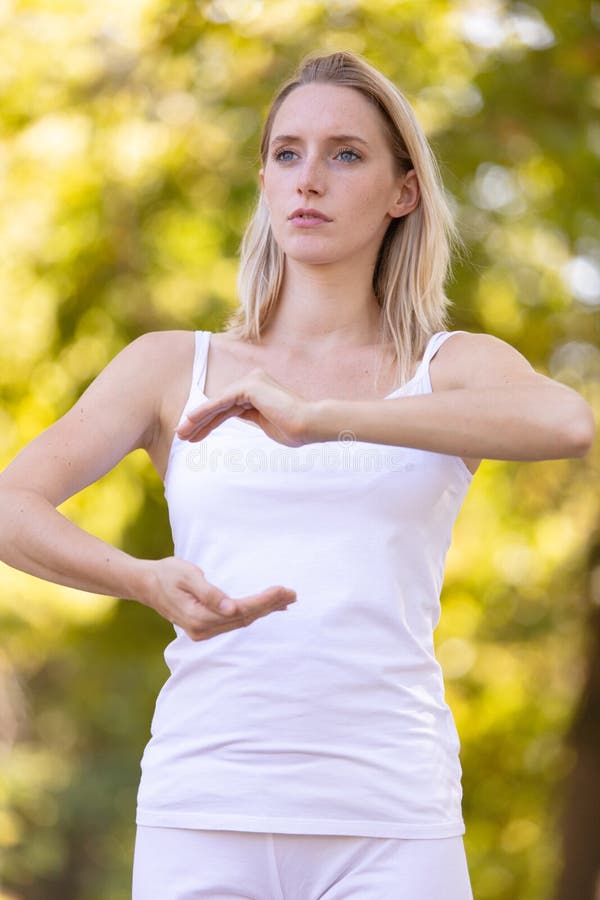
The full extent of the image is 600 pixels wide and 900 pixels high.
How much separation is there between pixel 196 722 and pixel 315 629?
9.1 inches

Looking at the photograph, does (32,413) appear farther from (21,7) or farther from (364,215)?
(364,215)

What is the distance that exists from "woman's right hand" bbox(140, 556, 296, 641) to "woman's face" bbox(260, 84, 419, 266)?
718 mm

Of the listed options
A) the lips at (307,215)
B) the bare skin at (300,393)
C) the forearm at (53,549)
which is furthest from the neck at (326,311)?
the forearm at (53,549)

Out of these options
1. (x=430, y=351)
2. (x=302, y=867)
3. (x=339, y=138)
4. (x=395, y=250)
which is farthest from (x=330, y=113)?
(x=302, y=867)

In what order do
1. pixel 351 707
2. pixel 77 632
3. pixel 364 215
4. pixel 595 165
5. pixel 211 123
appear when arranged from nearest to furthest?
1. pixel 351 707
2. pixel 364 215
3. pixel 595 165
4. pixel 211 123
5. pixel 77 632

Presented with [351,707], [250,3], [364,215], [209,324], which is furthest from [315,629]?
[250,3]

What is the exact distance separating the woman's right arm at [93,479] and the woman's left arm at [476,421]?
0.28 metres

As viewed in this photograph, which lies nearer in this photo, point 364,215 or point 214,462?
point 214,462

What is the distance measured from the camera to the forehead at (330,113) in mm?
2176

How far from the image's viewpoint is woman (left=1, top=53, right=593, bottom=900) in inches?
69.9

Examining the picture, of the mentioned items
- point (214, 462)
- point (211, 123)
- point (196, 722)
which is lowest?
point (196, 722)

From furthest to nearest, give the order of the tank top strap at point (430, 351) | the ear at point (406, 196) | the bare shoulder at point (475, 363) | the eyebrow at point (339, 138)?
1. the ear at point (406, 196)
2. the eyebrow at point (339, 138)
3. the tank top strap at point (430, 351)
4. the bare shoulder at point (475, 363)

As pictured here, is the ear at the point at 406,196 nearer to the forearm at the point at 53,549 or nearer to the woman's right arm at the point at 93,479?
the woman's right arm at the point at 93,479

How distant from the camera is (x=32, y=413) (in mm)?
5957
